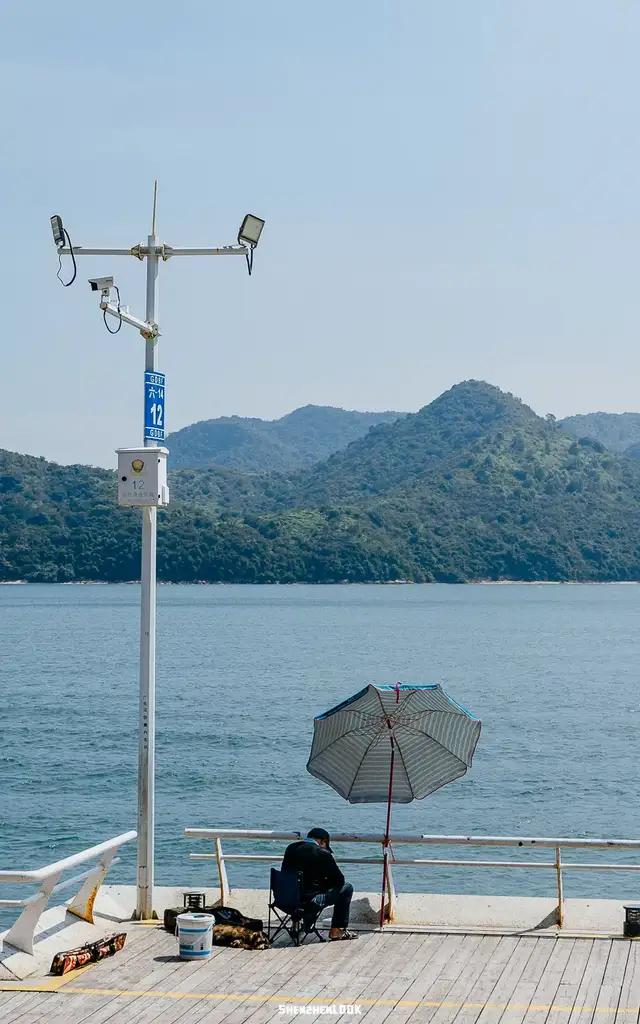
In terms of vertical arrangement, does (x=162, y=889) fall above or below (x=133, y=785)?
above

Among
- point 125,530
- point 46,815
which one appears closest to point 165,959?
point 46,815

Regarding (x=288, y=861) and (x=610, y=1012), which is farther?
(x=288, y=861)

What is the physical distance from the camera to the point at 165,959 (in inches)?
403

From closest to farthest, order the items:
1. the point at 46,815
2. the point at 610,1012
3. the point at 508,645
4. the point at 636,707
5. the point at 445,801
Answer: the point at 610,1012 → the point at 46,815 → the point at 445,801 → the point at 636,707 → the point at 508,645

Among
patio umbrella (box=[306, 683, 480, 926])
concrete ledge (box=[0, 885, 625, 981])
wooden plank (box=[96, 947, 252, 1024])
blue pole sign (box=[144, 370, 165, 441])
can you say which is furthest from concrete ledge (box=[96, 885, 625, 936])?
blue pole sign (box=[144, 370, 165, 441])

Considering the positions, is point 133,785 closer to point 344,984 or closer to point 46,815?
point 46,815

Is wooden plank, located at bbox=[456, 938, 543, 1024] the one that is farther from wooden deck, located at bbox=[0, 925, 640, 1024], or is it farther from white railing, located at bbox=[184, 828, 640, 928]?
white railing, located at bbox=[184, 828, 640, 928]

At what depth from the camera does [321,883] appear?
11.0m

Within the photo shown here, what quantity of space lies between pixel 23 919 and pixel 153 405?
4.48m

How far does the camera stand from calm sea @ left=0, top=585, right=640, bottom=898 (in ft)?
108

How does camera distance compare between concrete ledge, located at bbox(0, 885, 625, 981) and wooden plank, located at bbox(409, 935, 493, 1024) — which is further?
concrete ledge, located at bbox(0, 885, 625, 981)

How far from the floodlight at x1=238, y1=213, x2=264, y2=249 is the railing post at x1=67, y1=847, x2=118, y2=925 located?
5313mm

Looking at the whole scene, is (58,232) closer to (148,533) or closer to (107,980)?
(148,533)

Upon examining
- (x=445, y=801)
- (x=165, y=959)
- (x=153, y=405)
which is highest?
(x=153, y=405)
